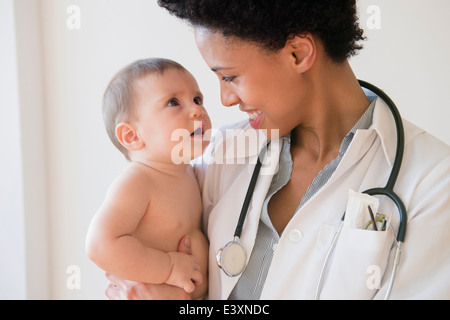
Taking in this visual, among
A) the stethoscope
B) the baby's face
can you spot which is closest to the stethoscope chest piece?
the stethoscope

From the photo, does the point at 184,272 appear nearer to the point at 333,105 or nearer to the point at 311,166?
the point at 311,166

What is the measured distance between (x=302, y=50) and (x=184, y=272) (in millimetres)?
597

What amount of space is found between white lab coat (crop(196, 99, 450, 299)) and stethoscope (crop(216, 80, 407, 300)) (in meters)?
0.02

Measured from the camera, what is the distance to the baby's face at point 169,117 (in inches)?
51.0

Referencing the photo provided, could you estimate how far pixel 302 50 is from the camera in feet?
3.93

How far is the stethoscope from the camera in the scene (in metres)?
1.04

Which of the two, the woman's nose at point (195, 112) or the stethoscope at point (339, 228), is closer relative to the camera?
the stethoscope at point (339, 228)

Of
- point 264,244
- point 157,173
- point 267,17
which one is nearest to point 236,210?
point 264,244

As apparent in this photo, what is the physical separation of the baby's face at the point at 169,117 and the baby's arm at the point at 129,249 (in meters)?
0.12

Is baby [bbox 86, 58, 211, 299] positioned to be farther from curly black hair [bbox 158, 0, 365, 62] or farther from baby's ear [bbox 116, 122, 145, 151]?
curly black hair [bbox 158, 0, 365, 62]

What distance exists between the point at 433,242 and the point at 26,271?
189cm

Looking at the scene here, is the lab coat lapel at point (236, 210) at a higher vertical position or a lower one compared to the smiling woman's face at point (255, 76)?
lower

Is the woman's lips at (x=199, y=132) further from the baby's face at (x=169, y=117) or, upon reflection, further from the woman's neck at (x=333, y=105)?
the woman's neck at (x=333, y=105)

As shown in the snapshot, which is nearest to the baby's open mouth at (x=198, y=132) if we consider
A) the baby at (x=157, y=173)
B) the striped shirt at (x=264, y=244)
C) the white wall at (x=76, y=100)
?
the baby at (x=157, y=173)
